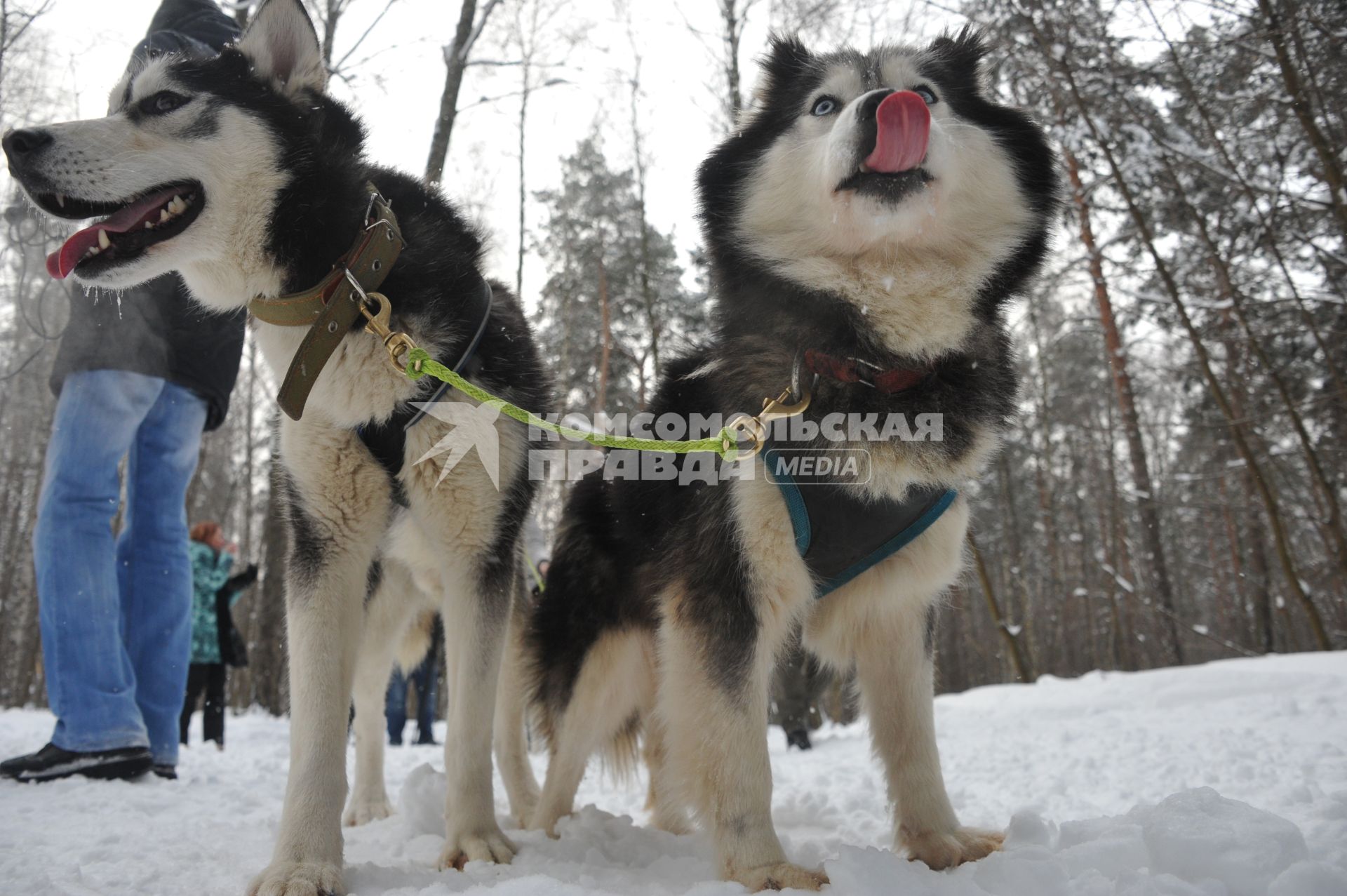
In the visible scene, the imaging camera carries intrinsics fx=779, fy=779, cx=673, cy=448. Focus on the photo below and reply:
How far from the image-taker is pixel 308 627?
1.99m

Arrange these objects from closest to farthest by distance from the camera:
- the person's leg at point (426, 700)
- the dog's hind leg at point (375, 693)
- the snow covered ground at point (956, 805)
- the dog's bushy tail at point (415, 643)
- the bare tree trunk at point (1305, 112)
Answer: the snow covered ground at point (956, 805) < the dog's hind leg at point (375, 693) < the dog's bushy tail at point (415, 643) < the bare tree trunk at point (1305, 112) < the person's leg at point (426, 700)

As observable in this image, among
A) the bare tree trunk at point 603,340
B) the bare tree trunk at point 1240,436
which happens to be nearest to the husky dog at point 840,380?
the bare tree trunk at point 1240,436

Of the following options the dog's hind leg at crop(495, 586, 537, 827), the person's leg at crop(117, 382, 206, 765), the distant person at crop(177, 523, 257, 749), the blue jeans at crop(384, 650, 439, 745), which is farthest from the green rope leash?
the distant person at crop(177, 523, 257, 749)

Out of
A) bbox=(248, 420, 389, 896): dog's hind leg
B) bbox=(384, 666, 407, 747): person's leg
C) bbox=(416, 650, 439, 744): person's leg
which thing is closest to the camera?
bbox=(248, 420, 389, 896): dog's hind leg

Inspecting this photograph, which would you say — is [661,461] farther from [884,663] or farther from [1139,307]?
[1139,307]

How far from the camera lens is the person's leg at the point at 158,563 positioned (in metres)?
3.25

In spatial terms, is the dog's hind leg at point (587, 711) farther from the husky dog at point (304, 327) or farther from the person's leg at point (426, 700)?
the person's leg at point (426, 700)

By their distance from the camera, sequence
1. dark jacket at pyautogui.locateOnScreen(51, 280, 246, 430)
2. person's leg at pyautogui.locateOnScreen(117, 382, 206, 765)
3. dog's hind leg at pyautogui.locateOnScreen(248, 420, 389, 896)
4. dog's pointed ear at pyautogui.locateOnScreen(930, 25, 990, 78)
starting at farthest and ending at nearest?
person's leg at pyautogui.locateOnScreen(117, 382, 206, 765)
dark jacket at pyautogui.locateOnScreen(51, 280, 246, 430)
dog's pointed ear at pyautogui.locateOnScreen(930, 25, 990, 78)
dog's hind leg at pyautogui.locateOnScreen(248, 420, 389, 896)

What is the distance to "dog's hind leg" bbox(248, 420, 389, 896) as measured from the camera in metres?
1.88

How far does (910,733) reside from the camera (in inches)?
86.0

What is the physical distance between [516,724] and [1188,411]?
14.0 meters

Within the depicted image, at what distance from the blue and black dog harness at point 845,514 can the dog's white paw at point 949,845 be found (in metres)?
0.70

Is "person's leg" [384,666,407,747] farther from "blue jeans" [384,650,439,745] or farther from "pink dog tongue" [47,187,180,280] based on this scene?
"pink dog tongue" [47,187,180,280]

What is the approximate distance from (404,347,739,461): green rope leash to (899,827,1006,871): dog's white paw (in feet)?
→ 3.77
